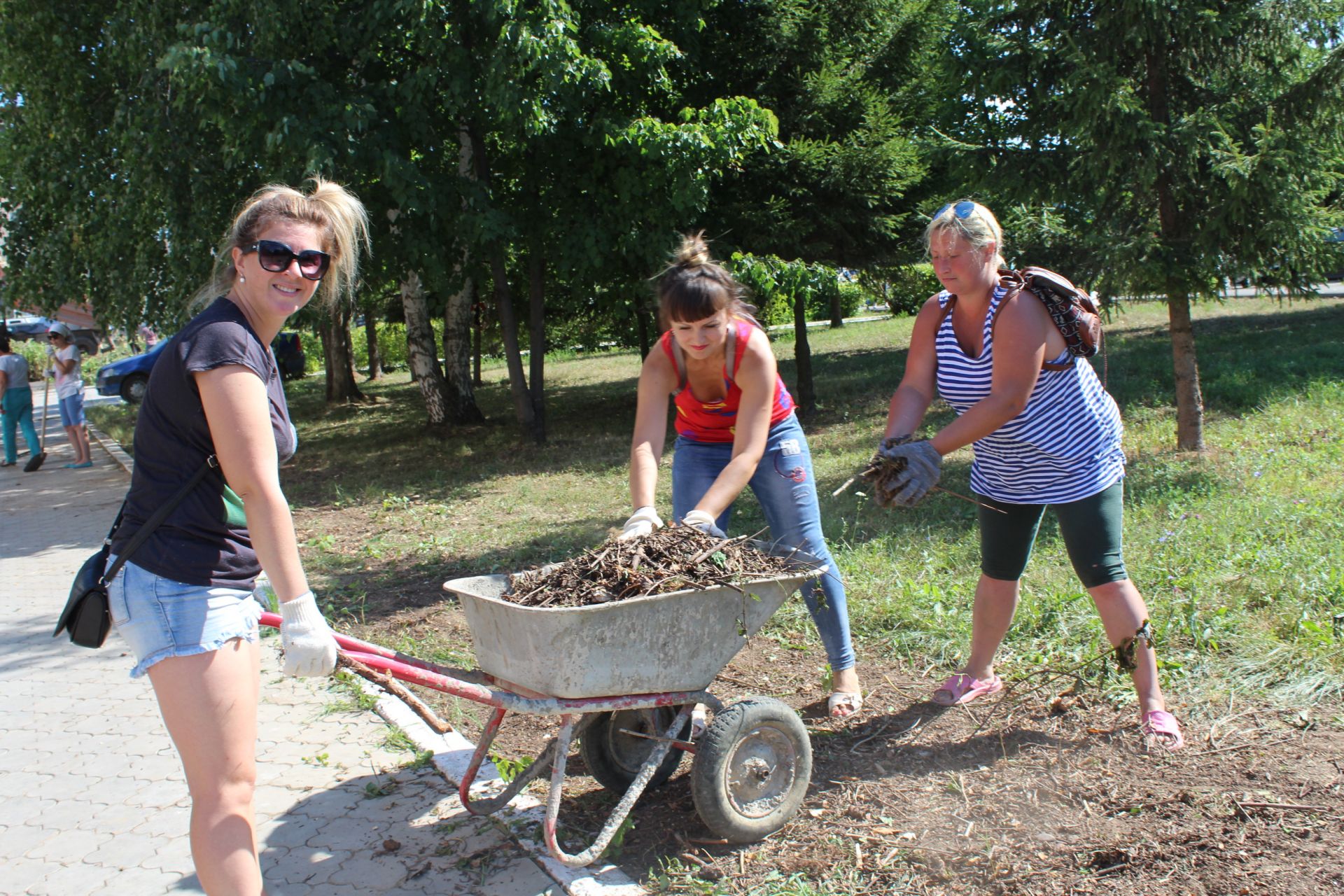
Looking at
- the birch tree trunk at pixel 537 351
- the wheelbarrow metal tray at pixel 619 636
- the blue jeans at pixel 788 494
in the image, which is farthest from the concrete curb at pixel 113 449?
the wheelbarrow metal tray at pixel 619 636

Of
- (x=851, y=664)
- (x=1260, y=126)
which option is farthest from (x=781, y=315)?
(x=851, y=664)

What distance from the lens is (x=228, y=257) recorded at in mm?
2396

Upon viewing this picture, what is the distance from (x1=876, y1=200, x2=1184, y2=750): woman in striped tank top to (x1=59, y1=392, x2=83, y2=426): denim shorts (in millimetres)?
11407

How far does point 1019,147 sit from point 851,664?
19.3 ft

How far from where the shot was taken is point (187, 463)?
2154mm

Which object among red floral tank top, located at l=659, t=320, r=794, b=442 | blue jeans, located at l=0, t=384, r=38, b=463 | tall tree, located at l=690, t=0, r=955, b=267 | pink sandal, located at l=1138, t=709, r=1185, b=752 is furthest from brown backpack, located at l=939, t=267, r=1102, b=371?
blue jeans, located at l=0, t=384, r=38, b=463

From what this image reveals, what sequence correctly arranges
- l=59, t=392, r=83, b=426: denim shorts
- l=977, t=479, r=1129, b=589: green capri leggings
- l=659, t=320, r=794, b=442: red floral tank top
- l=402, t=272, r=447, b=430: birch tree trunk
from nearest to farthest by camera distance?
l=977, t=479, r=1129, b=589: green capri leggings, l=659, t=320, r=794, b=442: red floral tank top, l=59, t=392, r=83, b=426: denim shorts, l=402, t=272, r=447, b=430: birch tree trunk

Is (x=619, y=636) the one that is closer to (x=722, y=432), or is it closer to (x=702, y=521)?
(x=702, y=521)

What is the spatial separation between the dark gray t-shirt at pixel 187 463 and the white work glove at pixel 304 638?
0.17 metres

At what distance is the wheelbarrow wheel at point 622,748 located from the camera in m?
3.24

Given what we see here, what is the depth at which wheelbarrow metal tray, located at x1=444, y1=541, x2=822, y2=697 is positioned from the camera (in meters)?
2.57

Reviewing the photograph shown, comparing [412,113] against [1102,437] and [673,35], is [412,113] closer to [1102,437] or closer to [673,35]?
[673,35]

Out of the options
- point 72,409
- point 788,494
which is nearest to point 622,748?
point 788,494

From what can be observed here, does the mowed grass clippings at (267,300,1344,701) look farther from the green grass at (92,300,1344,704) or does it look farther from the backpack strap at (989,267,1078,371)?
the backpack strap at (989,267,1078,371)
